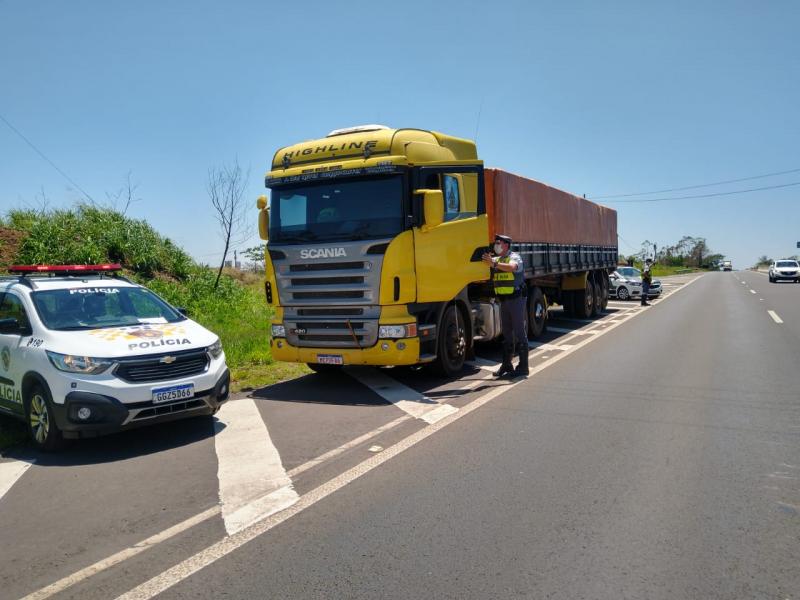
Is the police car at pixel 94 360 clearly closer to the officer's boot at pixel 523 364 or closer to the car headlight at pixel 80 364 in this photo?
the car headlight at pixel 80 364

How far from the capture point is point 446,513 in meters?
4.14

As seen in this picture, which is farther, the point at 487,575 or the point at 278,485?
the point at 278,485

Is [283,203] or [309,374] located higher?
[283,203]

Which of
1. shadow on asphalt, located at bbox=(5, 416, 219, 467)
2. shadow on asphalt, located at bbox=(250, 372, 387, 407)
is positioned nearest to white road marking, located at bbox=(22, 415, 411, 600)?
shadow on asphalt, located at bbox=(5, 416, 219, 467)

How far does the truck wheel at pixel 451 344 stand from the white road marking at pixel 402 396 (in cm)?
70

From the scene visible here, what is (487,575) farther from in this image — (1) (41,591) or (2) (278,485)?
(1) (41,591)

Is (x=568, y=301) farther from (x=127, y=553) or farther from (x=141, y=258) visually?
(x=127, y=553)

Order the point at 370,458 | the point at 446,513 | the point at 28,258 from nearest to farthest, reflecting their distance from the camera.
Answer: the point at 446,513 < the point at 370,458 < the point at 28,258

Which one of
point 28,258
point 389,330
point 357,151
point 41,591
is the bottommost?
point 41,591

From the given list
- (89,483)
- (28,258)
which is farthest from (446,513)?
(28,258)

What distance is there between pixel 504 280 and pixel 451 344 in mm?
1323

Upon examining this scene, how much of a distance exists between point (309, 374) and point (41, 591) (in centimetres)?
672

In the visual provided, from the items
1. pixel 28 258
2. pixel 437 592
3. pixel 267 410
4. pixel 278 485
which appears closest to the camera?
pixel 437 592

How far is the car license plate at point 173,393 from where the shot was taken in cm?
597
